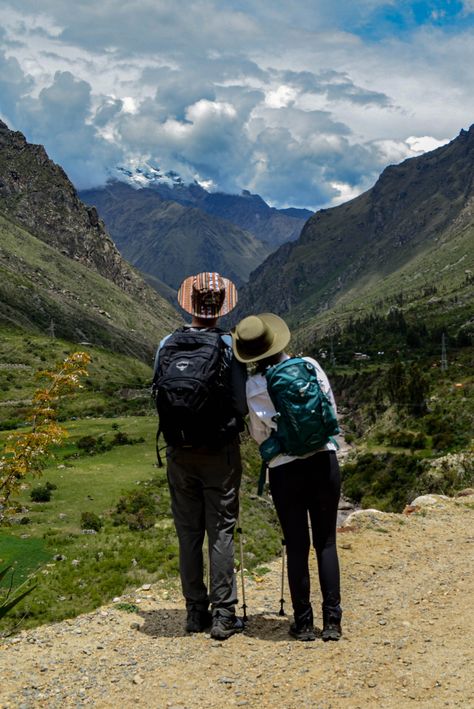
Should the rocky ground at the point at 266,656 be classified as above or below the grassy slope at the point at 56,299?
below

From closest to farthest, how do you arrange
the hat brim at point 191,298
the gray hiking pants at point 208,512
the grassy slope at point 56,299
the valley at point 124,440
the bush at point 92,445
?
the gray hiking pants at point 208,512 < the hat brim at point 191,298 < the valley at point 124,440 < the bush at point 92,445 < the grassy slope at point 56,299

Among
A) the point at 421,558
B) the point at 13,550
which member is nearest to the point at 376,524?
the point at 421,558

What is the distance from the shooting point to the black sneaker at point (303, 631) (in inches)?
270

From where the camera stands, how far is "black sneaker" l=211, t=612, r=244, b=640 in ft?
22.8

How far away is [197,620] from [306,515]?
→ 5.99 feet

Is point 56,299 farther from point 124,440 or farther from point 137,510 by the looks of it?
point 137,510

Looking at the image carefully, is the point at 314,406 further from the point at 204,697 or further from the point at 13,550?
the point at 13,550

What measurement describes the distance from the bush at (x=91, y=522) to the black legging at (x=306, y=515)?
14050mm

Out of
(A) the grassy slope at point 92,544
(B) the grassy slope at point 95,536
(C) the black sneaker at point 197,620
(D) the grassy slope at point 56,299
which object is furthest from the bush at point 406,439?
(D) the grassy slope at point 56,299

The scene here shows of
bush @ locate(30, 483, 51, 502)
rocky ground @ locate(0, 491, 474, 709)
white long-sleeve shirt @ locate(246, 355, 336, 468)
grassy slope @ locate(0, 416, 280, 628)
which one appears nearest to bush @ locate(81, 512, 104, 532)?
grassy slope @ locate(0, 416, 280, 628)

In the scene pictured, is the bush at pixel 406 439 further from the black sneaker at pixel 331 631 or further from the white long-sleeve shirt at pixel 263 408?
Result: the white long-sleeve shirt at pixel 263 408

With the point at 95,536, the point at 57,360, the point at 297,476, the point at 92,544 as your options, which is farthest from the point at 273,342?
the point at 57,360

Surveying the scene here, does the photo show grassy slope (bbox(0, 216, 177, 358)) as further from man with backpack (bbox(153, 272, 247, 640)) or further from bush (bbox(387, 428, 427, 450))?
man with backpack (bbox(153, 272, 247, 640))

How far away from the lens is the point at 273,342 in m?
7.04
